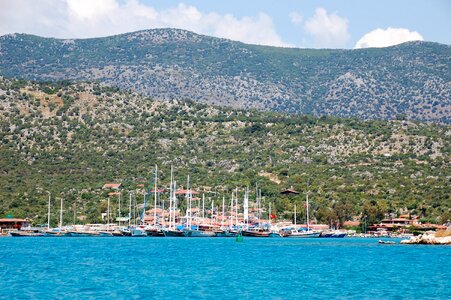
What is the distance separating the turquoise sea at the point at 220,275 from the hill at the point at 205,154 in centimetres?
5254

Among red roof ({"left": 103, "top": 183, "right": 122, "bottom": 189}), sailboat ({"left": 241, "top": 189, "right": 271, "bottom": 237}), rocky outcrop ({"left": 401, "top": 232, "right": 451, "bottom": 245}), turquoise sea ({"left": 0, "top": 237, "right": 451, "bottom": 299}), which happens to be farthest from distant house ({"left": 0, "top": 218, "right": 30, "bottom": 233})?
rocky outcrop ({"left": 401, "top": 232, "right": 451, "bottom": 245})

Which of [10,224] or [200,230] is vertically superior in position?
[10,224]

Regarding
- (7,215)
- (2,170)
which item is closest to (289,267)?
(7,215)

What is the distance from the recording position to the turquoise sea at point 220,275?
4412 cm

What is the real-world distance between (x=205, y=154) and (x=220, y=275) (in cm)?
10296

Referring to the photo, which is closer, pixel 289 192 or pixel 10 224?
pixel 10 224

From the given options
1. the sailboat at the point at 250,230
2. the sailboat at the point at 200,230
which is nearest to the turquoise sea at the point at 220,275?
the sailboat at the point at 200,230

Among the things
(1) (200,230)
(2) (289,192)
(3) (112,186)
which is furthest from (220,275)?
(2) (289,192)

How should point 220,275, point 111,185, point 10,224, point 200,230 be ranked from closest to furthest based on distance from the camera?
point 220,275, point 10,224, point 200,230, point 111,185

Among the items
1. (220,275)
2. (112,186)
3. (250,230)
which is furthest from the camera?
(112,186)

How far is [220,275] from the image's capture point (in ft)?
178

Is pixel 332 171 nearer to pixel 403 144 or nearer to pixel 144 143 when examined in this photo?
pixel 403 144

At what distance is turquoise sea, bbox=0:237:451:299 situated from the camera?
145ft

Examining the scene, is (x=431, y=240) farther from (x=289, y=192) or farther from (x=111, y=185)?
(x=111, y=185)
